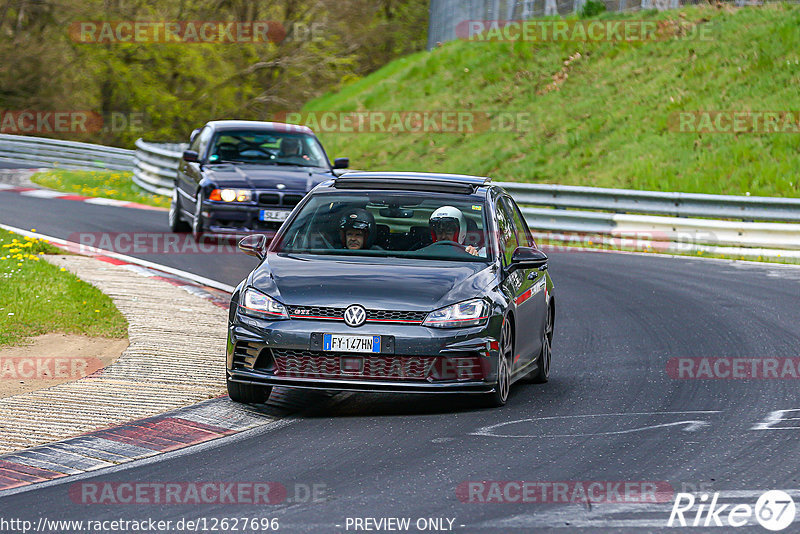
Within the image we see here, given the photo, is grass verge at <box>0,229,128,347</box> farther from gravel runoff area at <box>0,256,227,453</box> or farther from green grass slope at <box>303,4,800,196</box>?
green grass slope at <box>303,4,800,196</box>

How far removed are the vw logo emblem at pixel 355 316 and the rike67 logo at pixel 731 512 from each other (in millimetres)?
2579

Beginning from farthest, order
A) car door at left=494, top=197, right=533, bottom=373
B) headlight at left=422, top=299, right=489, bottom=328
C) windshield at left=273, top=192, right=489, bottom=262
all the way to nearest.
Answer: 1. windshield at left=273, top=192, right=489, bottom=262
2. car door at left=494, top=197, right=533, bottom=373
3. headlight at left=422, top=299, right=489, bottom=328

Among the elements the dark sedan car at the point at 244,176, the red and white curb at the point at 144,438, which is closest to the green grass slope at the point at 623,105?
the dark sedan car at the point at 244,176

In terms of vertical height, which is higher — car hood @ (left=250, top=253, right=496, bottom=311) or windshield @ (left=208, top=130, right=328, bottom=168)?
windshield @ (left=208, top=130, right=328, bottom=168)

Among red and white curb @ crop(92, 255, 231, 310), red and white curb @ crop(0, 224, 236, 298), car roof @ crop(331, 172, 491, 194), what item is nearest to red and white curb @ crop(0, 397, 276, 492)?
car roof @ crop(331, 172, 491, 194)

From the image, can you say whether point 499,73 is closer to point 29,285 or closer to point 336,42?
point 336,42

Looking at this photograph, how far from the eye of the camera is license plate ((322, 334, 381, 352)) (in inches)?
318

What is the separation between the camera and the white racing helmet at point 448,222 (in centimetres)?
925

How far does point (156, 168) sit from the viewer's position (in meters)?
28.4

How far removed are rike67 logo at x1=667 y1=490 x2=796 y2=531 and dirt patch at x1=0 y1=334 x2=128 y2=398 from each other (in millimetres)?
4842

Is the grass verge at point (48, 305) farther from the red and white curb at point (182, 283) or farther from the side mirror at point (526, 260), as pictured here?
the side mirror at point (526, 260)

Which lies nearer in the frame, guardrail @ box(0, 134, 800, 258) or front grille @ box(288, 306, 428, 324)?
front grille @ box(288, 306, 428, 324)

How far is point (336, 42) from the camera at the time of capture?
5038 centimetres

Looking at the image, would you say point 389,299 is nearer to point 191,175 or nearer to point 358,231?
point 358,231
